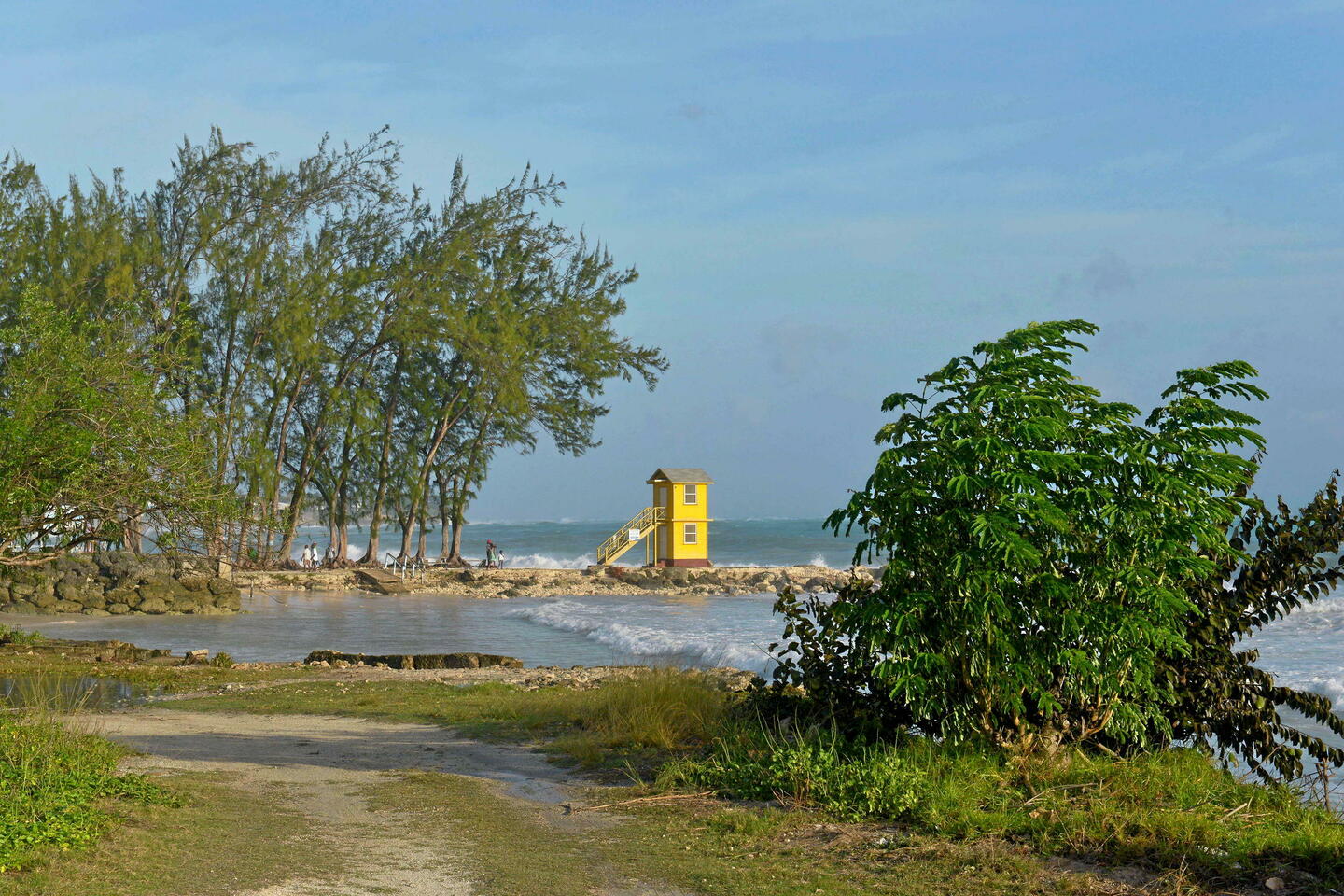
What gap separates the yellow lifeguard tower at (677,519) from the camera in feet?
166

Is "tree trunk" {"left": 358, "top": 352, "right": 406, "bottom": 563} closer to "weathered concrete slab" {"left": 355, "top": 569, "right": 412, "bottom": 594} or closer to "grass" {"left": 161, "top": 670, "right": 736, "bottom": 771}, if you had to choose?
"weathered concrete slab" {"left": 355, "top": 569, "right": 412, "bottom": 594}

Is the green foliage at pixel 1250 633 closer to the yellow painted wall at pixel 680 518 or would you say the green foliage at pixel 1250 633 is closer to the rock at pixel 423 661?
the rock at pixel 423 661

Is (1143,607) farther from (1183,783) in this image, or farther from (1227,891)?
(1227,891)

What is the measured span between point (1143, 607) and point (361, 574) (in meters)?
38.2

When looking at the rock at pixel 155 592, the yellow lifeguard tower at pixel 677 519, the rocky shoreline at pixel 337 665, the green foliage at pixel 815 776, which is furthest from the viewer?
the yellow lifeguard tower at pixel 677 519

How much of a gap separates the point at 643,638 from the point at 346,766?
16.5 m

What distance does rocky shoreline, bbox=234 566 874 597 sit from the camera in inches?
1656

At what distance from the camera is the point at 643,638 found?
84.9 feet

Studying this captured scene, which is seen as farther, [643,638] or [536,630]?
[536,630]

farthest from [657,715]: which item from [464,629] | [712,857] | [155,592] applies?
[155,592]

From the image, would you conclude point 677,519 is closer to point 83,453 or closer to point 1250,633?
point 83,453

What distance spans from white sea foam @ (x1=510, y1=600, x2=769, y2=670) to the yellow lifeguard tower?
14.3m

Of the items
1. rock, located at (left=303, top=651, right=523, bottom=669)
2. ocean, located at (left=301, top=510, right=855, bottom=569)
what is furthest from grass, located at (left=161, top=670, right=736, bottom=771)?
ocean, located at (left=301, top=510, right=855, bottom=569)

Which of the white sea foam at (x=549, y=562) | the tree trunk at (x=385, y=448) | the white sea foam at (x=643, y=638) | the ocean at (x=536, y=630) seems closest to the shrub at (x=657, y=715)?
the ocean at (x=536, y=630)
